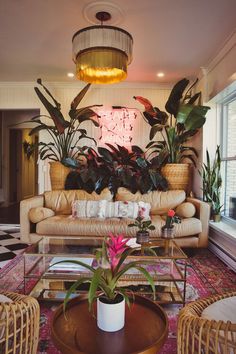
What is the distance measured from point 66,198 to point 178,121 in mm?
1893

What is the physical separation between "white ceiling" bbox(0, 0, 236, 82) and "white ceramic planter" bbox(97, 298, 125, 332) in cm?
235

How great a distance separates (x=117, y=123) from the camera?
459cm

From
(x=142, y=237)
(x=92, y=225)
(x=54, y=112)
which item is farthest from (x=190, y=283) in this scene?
(x=54, y=112)

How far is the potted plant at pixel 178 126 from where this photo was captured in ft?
11.9

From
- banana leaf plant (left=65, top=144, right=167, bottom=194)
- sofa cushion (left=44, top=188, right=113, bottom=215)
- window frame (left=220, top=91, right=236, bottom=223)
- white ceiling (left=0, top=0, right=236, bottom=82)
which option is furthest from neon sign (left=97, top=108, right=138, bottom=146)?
window frame (left=220, top=91, right=236, bottom=223)

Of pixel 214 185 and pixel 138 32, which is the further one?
pixel 214 185

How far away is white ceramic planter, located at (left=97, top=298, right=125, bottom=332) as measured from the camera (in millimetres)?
1058

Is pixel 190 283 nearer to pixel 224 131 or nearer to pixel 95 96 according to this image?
pixel 224 131

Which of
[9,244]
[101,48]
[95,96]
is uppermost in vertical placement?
[95,96]

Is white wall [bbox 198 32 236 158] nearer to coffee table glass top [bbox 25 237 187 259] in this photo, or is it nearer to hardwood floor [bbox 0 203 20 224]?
coffee table glass top [bbox 25 237 187 259]

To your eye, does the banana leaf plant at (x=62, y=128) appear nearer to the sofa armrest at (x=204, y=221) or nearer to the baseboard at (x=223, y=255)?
the sofa armrest at (x=204, y=221)

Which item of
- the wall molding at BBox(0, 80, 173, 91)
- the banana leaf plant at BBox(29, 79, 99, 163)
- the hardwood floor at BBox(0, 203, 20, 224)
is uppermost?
the wall molding at BBox(0, 80, 173, 91)

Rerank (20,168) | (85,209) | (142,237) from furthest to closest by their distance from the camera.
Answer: (20,168)
(85,209)
(142,237)

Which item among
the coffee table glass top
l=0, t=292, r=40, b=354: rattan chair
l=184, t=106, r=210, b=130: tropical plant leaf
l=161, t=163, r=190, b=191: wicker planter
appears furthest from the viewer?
l=161, t=163, r=190, b=191: wicker planter
